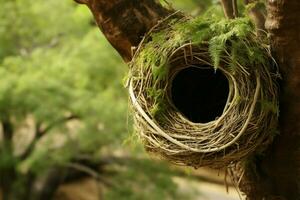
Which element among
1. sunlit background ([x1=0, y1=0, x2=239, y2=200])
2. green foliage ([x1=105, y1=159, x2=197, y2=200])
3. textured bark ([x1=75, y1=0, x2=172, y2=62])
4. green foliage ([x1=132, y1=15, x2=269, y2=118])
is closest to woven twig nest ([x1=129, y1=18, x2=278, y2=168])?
green foliage ([x1=132, y1=15, x2=269, y2=118])

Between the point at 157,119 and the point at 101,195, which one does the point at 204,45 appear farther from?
the point at 101,195

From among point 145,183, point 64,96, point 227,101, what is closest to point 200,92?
point 227,101

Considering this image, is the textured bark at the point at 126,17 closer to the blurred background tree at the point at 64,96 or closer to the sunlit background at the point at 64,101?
the sunlit background at the point at 64,101

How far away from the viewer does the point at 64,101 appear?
195 inches

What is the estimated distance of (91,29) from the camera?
534 cm

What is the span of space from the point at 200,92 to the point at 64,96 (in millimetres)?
3314

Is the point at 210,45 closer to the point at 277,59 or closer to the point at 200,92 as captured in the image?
the point at 277,59

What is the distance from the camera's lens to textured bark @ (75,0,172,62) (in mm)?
1558

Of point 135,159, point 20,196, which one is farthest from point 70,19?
point 20,196

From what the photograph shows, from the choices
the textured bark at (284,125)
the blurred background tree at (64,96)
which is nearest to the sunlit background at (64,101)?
the blurred background tree at (64,96)

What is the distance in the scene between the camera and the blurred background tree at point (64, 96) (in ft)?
15.6

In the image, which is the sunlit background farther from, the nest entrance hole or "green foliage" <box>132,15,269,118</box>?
"green foliage" <box>132,15,269,118</box>

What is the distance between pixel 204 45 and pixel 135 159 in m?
4.24

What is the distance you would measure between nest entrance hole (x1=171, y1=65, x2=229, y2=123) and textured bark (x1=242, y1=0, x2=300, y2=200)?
0.65ft
